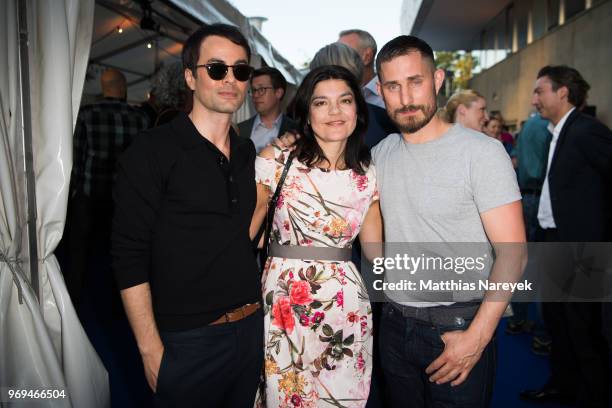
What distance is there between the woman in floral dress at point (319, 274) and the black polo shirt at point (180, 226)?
0.78ft

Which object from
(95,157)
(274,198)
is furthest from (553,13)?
(274,198)

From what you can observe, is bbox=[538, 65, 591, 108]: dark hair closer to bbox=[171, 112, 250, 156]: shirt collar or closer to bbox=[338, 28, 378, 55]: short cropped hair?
bbox=[338, 28, 378, 55]: short cropped hair

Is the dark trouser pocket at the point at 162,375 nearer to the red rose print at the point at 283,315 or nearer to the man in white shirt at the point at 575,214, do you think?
the red rose print at the point at 283,315

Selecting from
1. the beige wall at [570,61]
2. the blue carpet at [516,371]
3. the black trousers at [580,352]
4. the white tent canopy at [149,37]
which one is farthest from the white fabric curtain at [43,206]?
the beige wall at [570,61]

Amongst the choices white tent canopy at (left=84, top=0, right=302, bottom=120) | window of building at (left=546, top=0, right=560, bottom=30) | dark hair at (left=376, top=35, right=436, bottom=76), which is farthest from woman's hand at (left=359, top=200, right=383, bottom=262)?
window of building at (left=546, top=0, right=560, bottom=30)

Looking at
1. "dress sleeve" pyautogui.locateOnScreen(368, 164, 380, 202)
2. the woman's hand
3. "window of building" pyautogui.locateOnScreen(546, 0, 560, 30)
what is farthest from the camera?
"window of building" pyautogui.locateOnScreen(546, 0, 560, 30)

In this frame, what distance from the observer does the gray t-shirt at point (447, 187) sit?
5.73 ft

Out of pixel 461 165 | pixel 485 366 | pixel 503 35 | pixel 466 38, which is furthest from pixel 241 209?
pixel 466 38

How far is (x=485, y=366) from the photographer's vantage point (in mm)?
1864

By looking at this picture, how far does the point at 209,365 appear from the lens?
1.83 metres

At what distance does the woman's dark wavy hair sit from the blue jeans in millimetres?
706

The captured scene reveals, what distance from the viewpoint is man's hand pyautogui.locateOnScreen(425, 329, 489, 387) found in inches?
68.9

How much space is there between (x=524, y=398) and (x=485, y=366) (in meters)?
1.90

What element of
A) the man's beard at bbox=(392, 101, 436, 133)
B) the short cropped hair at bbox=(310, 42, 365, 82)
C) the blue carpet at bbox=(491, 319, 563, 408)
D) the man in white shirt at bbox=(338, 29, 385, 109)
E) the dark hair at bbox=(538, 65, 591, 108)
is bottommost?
the blue carpet at bbox=(491, 319, 563, 408)
